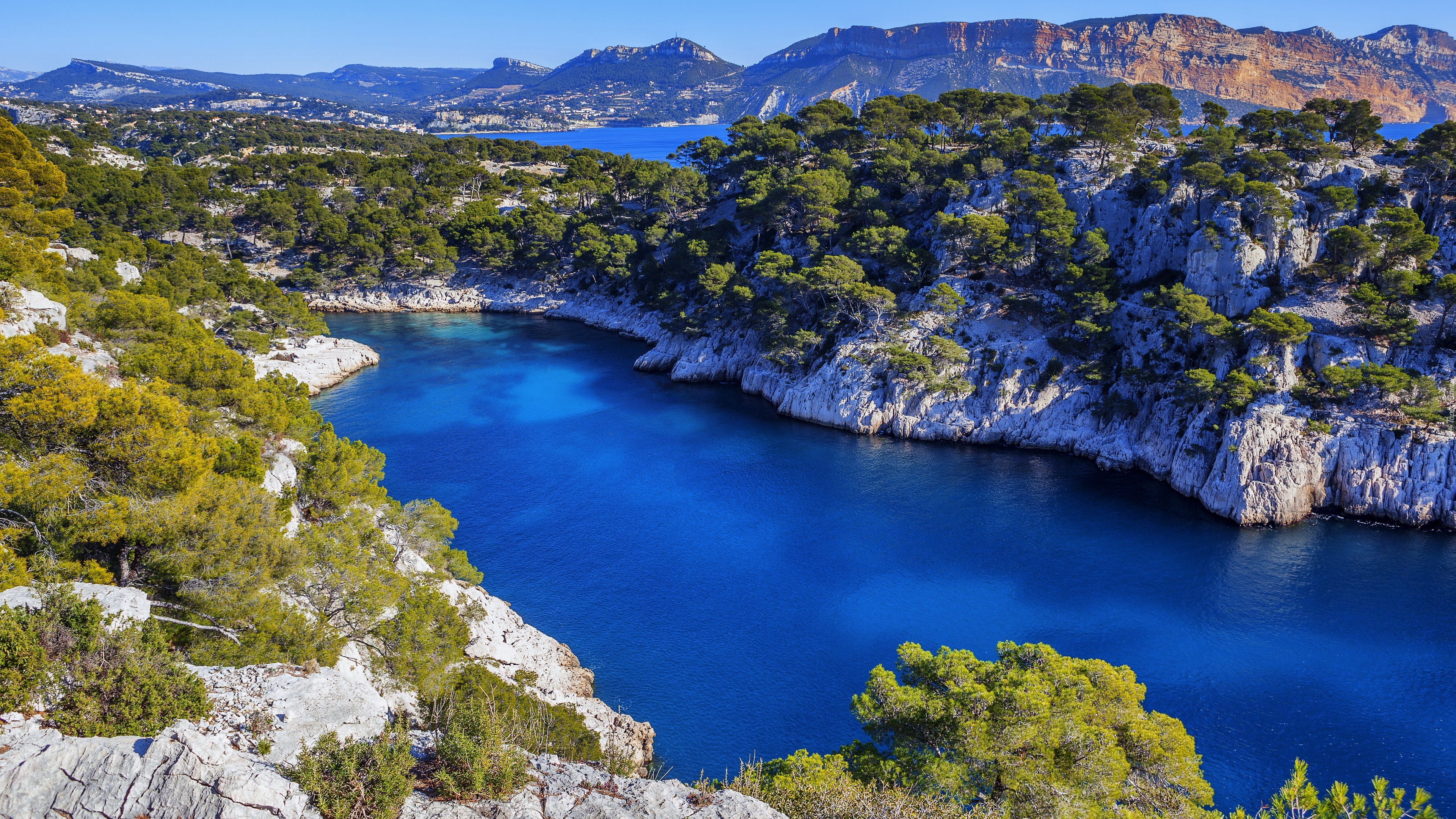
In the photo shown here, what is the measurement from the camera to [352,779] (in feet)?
36.6

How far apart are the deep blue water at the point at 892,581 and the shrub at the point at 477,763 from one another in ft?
35.6

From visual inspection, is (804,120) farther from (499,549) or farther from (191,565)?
(191,565)

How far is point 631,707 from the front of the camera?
25.0 meters

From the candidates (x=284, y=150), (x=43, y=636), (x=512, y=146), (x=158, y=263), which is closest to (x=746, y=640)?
(x=43, y=636)

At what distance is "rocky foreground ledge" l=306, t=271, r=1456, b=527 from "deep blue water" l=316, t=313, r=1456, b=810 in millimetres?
1317

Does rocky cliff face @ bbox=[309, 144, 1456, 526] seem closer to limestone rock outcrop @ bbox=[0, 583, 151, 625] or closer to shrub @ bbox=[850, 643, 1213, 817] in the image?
shrub @ bbox=[850, 643, 1213, 817]

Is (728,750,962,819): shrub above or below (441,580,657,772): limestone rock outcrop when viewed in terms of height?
above

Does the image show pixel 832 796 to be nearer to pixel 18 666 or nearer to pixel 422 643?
pixel 422 643

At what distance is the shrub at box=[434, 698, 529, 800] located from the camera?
469 inches

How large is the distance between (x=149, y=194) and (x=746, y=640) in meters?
83.6

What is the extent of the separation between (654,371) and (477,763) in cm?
5387

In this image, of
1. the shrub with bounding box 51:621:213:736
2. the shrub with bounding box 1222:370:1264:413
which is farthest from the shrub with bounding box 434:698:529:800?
the shrub with bounding box 1222:370:1264:413

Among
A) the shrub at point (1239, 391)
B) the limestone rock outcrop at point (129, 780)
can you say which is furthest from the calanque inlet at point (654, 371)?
the shrub at point (1239, 391)

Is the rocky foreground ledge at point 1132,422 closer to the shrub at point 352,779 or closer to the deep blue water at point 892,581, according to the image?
the deep blue water at point 892,581
